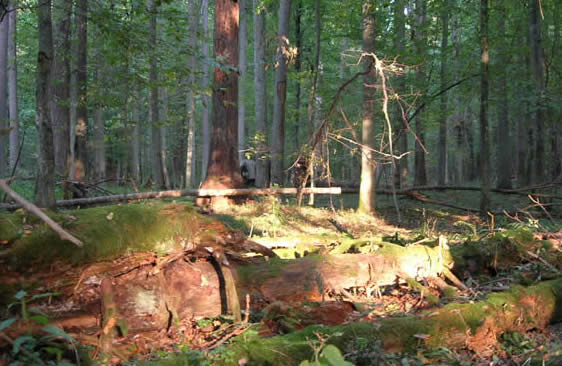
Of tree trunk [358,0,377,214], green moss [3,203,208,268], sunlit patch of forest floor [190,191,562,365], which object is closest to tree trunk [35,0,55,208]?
green moss [3,203,208,268]

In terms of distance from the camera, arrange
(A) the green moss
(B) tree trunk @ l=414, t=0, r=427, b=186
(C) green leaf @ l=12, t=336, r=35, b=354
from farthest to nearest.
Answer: (B) tree trunk @ l=414, t=0, r=427, b=186 < (A) the green moss < (C) green leaf @ l=12, t=336, r=35, b=354

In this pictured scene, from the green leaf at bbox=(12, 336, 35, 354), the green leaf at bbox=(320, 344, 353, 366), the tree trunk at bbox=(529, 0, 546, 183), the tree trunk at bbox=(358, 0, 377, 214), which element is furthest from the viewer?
the tree trunk at bbox=(529, 0, 546, 183)

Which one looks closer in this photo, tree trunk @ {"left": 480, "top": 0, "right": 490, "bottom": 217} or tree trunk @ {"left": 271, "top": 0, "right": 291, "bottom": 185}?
tree trunk @ {"left": 480, "top": 0, "right": 490, "bottom": 217}

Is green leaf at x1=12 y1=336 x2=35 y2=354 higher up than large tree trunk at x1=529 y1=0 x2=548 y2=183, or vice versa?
large tree trunk at x1=529 y1=0 x2=548 y2=183

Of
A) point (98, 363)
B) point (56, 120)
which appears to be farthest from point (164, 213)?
point (56, 120)

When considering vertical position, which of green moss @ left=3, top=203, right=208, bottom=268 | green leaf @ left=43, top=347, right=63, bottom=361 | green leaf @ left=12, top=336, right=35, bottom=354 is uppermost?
green moss @ left=3, top=203, right=208, bottom=268

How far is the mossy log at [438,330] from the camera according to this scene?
8.39ft

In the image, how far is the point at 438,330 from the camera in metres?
3.15

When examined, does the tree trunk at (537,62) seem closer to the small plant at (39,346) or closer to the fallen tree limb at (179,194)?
the fallen tree limb at (179,194)

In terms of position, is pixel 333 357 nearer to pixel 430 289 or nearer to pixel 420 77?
pixel 430 289

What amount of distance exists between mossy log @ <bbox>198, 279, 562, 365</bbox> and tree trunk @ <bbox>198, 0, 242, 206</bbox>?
308 inches

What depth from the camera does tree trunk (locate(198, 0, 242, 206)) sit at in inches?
416

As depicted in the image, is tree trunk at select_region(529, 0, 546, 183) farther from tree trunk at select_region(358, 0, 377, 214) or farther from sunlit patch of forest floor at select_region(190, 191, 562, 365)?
sunlit patch of forest floor at select_region(190, 191, 562, 365)

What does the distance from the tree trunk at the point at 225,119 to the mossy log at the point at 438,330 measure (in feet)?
25.7
